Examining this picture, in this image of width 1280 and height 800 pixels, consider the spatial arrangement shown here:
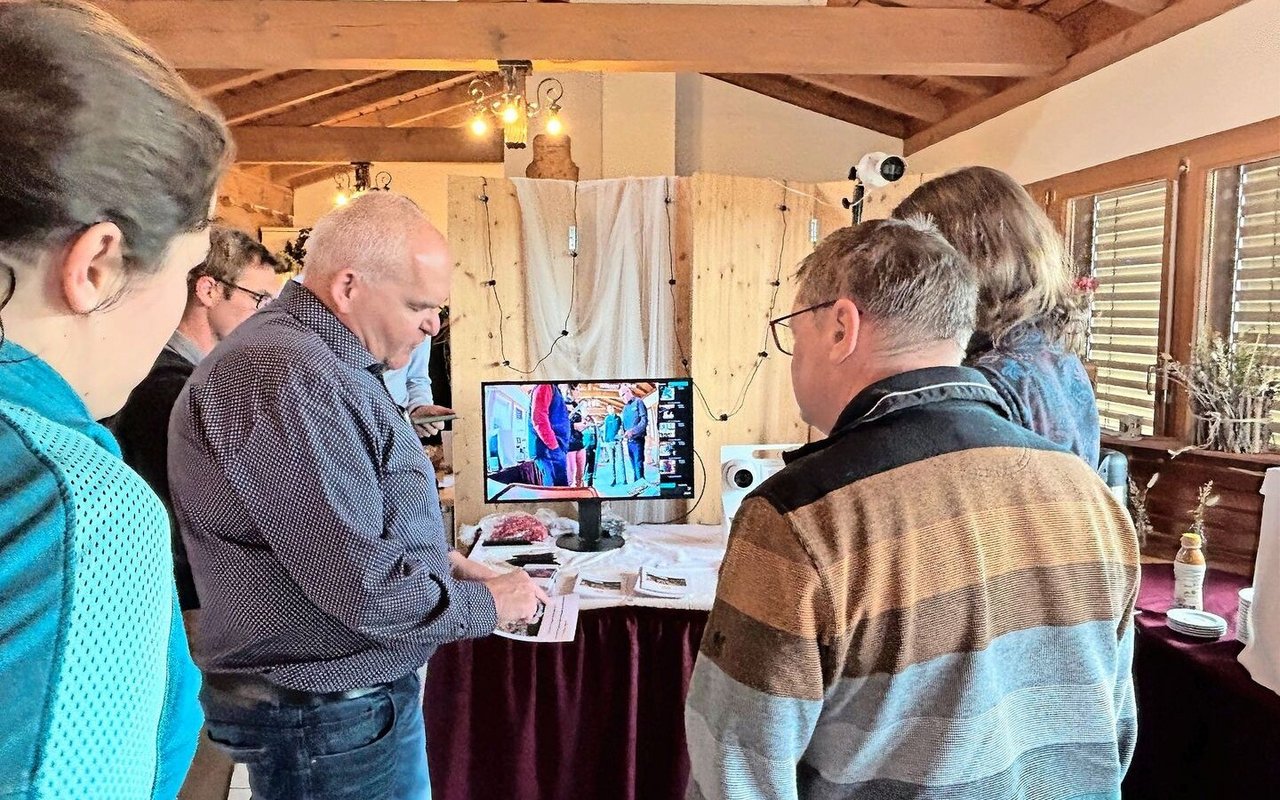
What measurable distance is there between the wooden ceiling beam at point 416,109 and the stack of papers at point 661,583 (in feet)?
20.2

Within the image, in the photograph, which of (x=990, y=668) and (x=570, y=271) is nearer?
(x=990, y=668)

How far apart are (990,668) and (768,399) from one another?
263 centimetres

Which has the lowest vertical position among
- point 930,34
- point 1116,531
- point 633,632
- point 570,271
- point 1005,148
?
point 633,632

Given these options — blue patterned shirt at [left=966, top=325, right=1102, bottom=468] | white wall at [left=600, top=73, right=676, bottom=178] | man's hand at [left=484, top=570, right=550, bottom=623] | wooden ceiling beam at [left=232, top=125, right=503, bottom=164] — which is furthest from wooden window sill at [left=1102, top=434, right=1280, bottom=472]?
wooden ceiling beam at [left=232, top=125, right=503, bottom=164]

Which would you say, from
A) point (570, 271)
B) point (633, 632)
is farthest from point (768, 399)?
point (633, 632)

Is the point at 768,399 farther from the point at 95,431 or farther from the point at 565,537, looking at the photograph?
the point at 95,431

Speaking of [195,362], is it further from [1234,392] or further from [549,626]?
[1234,392]

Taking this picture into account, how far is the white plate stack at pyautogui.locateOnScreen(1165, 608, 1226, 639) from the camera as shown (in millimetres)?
1888

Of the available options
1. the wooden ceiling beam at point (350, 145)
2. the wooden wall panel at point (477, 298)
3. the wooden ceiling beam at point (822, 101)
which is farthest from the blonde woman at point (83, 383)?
the wooden ceiling beam at point (350, 145)

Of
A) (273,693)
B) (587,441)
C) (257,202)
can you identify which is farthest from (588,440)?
(257,202)

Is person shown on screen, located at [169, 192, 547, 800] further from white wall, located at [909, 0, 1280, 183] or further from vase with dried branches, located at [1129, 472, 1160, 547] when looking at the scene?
white wall, located at [909, 0, 1280, 183]

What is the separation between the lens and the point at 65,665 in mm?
439

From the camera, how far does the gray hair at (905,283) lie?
3.07 feet

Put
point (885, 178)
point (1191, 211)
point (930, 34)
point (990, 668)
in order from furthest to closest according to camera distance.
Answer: point (930, 34), point (1191, 211), point (885, 178), point (990, 668)
